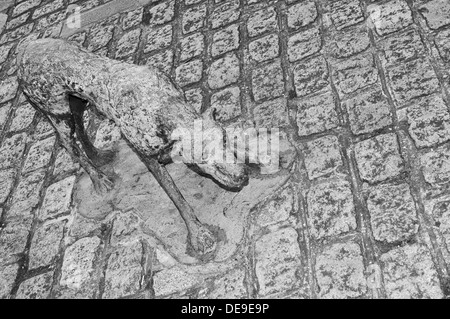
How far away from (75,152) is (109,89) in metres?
1.09

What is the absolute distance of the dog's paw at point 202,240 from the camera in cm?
370

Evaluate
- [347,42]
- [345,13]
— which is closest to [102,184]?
[347,42]

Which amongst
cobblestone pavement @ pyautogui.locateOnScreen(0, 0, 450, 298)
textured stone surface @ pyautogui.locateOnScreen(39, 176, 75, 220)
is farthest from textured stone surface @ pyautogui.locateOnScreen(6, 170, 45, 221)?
textured stone surface @ pyautogui.locateOnScreen(39, 176, 75, 220)

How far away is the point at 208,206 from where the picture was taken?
156 inches

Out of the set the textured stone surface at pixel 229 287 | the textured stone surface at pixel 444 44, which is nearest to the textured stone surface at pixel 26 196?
the textured stone surface at pixel 229 287

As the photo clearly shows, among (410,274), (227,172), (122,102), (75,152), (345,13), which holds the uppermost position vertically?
(122,102)

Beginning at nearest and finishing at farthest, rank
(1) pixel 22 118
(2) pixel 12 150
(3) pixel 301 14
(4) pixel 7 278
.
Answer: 1. (4) pixel 7 278
2. (3) pixel 301 14
3. (2) pixel 12 150
4. (1) pixel 22 118

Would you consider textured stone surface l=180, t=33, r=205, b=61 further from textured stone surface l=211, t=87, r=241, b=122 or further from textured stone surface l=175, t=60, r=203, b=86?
textured stone surface l=211, t=87, r=241, b=122

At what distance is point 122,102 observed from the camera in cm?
325

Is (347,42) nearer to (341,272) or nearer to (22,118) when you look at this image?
(341,272)

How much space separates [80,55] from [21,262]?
1852mm

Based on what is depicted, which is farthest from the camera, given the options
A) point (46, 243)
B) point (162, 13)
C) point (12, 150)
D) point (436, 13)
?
point (162, 13)

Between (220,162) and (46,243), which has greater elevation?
(220,162)

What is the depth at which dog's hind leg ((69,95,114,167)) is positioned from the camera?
3.95m
